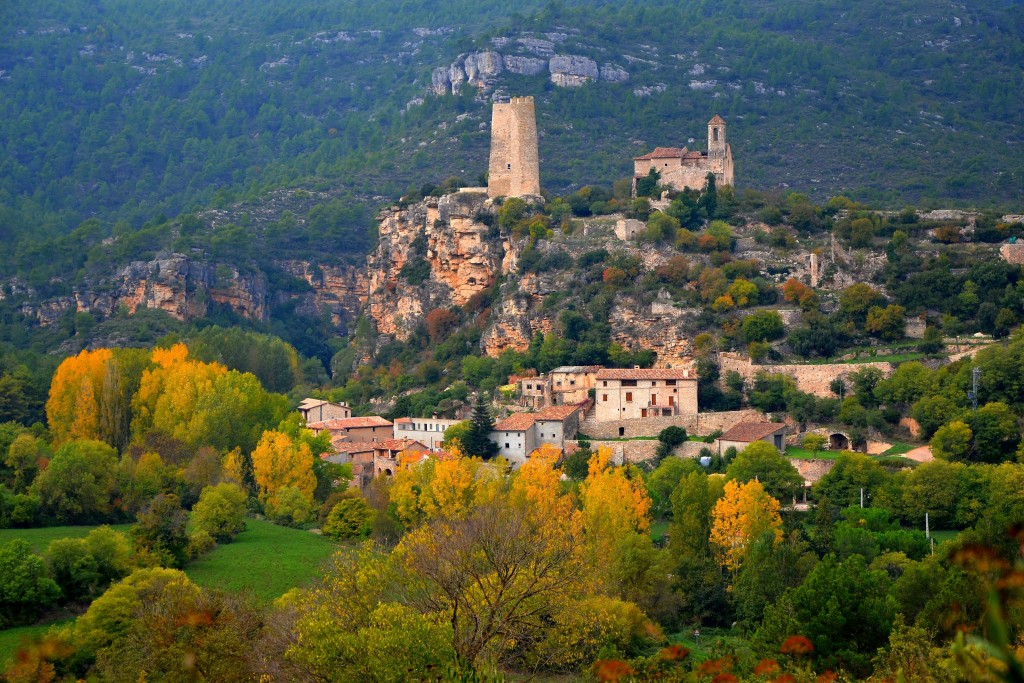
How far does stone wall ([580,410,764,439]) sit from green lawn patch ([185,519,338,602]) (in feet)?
45.8

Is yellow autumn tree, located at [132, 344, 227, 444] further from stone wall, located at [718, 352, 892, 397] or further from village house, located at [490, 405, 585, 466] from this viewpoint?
stone wall, located at [718, 352, 892, 397]

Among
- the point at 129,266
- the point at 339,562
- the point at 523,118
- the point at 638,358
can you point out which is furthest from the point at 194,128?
the point at 339,562

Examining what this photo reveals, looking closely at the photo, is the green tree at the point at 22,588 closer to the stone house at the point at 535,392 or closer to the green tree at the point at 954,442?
the stone house at the point at 535,392

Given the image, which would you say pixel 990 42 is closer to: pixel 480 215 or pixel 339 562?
pixel 480 215

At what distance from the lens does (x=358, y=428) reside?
63.4m

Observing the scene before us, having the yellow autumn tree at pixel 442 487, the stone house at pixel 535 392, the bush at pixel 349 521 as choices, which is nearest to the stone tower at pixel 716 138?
the stone house at pixel 535 392

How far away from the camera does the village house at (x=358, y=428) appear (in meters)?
62.8

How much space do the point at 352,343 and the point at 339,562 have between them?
5526cm

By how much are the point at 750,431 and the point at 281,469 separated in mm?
16872

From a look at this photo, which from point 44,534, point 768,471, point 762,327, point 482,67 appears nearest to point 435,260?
point 762,327

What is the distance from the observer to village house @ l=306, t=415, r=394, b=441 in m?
62.8

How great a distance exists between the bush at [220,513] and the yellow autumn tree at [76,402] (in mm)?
10875

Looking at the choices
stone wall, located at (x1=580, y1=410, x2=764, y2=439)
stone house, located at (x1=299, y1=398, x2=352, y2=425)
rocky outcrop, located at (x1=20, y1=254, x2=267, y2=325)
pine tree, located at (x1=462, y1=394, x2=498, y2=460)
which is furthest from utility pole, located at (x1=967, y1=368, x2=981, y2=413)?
rocky outcrop, located at (x1=20, y1=254, x2=267, y2=325)

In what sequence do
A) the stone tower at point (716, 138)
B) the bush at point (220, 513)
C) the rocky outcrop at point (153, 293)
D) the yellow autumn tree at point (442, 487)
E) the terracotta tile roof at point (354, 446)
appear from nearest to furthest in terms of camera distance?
the yellow autumn tree at point (442, 487) < the bush at point (220, 513) < the terracotta tile roof at point (354, 446) < the stone tower at point (716, 138) < the rocky outcrop at point (153, 293)
